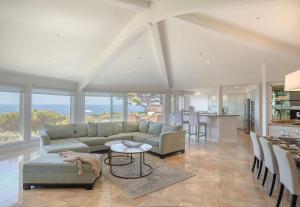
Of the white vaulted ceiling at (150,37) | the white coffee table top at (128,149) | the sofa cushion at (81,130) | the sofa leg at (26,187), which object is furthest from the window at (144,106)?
the sofa leg at (26,187)

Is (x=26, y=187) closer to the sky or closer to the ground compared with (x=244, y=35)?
closer to the ground

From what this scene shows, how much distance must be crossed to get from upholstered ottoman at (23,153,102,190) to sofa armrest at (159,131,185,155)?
2.18 metres

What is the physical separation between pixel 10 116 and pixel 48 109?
1267mm

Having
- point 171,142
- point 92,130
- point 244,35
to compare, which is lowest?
point 171,142

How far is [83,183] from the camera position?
331 centimetres

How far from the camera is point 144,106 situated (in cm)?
950

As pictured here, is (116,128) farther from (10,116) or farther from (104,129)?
(10,116)

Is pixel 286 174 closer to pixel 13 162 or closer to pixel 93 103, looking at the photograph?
pixel 13 162

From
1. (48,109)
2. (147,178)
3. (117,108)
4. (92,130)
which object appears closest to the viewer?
(147,178)

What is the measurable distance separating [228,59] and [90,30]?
160 inches

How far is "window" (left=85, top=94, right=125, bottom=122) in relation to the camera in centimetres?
800

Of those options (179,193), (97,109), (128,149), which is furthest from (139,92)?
(179,193)

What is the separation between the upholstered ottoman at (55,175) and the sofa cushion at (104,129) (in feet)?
8.40

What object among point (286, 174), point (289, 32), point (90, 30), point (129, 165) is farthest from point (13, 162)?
point (289, 32)
